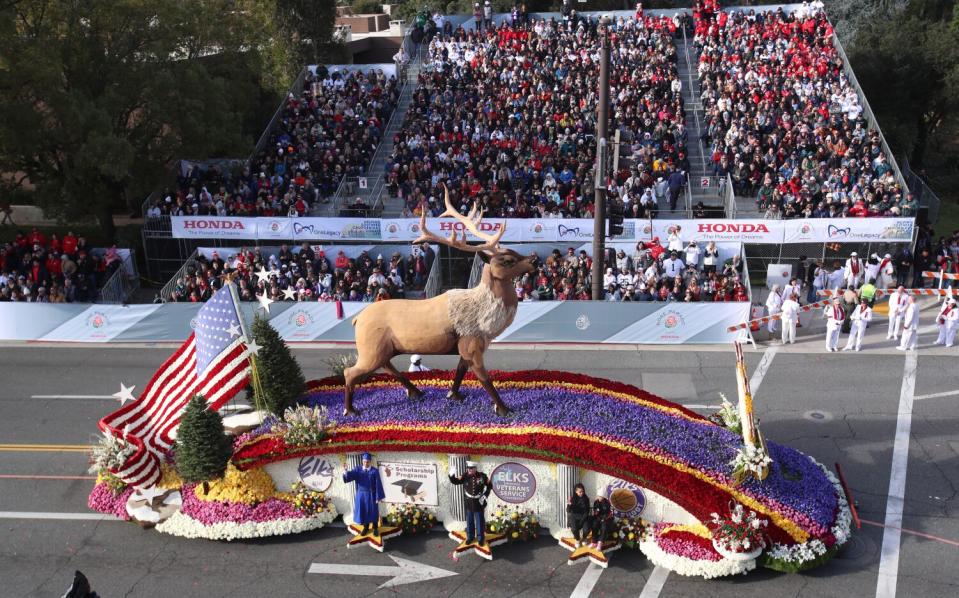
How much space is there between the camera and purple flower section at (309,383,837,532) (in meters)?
12.7

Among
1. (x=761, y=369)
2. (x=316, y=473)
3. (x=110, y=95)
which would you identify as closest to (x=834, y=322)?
(x=761, y=369)

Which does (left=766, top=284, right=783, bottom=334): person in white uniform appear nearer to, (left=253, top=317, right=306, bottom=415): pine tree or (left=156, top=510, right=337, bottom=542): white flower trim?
(left=253, top=317, right=306, bottom=415): pine tree

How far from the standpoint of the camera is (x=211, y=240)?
27875mm

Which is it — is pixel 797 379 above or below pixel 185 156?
below

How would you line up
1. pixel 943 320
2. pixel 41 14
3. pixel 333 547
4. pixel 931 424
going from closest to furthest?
pixel 333 547, pixel 931 424, pixel 943 320, pixel 41 14

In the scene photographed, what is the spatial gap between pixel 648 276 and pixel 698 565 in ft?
40.0

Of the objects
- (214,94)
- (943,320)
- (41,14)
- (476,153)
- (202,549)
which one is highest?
(41,14)

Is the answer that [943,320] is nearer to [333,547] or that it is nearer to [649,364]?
[649,364]

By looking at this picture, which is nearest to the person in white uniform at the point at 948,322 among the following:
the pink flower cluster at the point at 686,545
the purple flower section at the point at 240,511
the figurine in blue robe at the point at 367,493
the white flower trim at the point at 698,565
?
the white flower trim at the point at 698,565

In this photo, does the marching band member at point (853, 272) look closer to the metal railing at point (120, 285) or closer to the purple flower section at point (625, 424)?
the purple flower section at point (625, 424)

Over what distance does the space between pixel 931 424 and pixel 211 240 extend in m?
21.3

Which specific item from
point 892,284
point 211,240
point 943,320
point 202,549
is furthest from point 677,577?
point 211,240

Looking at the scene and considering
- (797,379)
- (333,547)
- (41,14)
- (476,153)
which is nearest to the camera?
(333,547)

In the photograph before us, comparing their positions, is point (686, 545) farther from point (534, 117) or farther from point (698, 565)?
point (534, 117)
